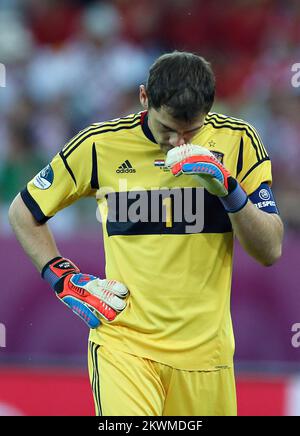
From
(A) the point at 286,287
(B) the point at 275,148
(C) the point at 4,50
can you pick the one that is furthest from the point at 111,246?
(C) the point at 4,50

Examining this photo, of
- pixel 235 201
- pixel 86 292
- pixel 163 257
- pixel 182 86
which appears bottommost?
pixel 86 292

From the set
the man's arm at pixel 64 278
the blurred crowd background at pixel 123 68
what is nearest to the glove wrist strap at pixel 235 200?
the man's arm at pixel 64 278

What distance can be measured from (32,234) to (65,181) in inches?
13.8

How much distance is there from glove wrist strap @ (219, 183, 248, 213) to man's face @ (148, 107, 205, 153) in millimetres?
334

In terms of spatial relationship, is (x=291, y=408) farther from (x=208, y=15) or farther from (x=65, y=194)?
(x=208, y=15)

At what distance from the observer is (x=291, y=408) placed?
6.78m

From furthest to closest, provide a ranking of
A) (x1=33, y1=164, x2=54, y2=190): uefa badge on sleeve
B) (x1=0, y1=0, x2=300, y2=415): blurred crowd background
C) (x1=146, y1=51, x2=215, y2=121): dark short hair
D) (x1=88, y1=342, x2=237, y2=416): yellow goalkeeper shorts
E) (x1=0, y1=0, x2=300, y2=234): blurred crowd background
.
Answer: (x1=0, y1=0, x2=300, y2=234): blurred crowd background
(x1=0, y1=0, x2=300, y2=415): blurred crowd background
(x1=33, y1=164, x2=54, y2=190): uefa badge on sleeve
(x1=88, y1=342, x2=237, y2=416): yellow goalkeeper shorts
(x1=146, y1=51, x2=215, y2=121): dark short hair

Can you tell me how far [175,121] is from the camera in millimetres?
4410

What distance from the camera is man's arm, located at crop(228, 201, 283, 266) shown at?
4430 mm

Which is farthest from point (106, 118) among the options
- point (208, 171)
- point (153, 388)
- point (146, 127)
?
point (208, 171)

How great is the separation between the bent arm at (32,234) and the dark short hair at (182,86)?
0.98m

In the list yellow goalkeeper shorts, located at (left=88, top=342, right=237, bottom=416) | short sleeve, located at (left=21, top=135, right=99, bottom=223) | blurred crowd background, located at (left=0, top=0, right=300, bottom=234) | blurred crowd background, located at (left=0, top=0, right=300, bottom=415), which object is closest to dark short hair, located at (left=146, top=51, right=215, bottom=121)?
short sleeve, located at (left=21, top=135, right=99, bottom=223)

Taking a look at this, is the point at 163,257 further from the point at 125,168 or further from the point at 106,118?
the point at 106,118

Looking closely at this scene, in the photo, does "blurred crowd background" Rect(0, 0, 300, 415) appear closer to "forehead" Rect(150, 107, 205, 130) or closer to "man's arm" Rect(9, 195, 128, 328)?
"man's arm" Rect(9, 195, 128, 328)
